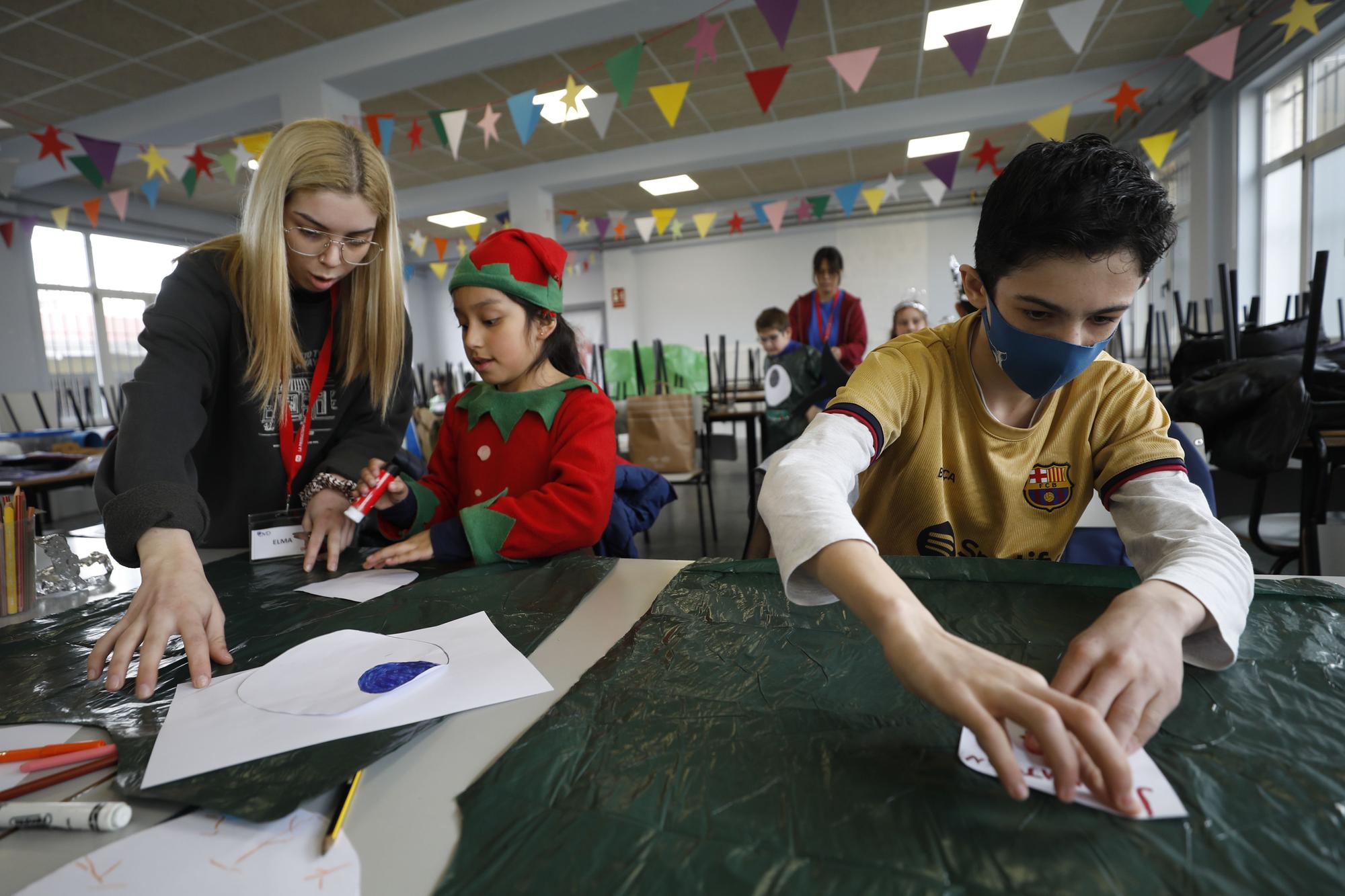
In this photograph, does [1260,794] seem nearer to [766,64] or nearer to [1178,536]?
[1178,536]

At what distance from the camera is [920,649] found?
448mm

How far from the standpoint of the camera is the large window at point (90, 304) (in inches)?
267

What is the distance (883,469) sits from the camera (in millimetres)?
1003

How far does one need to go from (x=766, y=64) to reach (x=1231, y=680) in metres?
5.21

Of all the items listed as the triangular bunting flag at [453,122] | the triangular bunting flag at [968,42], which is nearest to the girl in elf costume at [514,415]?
the triangular bunting flag at [968,42]

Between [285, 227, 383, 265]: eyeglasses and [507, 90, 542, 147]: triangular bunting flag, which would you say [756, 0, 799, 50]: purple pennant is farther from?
[285, 227, 383, 265]: eyeglasses

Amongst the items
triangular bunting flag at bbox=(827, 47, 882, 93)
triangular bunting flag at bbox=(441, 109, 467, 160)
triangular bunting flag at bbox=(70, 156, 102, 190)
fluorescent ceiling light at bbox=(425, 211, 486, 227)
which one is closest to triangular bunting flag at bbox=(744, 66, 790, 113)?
triangular bunting flag at bbox=(827, 47, 882, 93)

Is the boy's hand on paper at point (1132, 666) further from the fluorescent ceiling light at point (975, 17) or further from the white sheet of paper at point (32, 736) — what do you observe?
the fluorescent ceiling light at point (975, 17)

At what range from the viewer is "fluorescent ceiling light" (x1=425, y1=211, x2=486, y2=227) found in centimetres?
804

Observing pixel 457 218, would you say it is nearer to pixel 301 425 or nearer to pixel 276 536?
pixel 301 425

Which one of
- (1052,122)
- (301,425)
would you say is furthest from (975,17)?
(301,425)

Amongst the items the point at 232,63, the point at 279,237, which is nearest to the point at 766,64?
the point at 232,63

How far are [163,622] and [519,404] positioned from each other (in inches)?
25.7

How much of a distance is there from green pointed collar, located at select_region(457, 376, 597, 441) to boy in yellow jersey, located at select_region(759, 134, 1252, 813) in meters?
0.52
